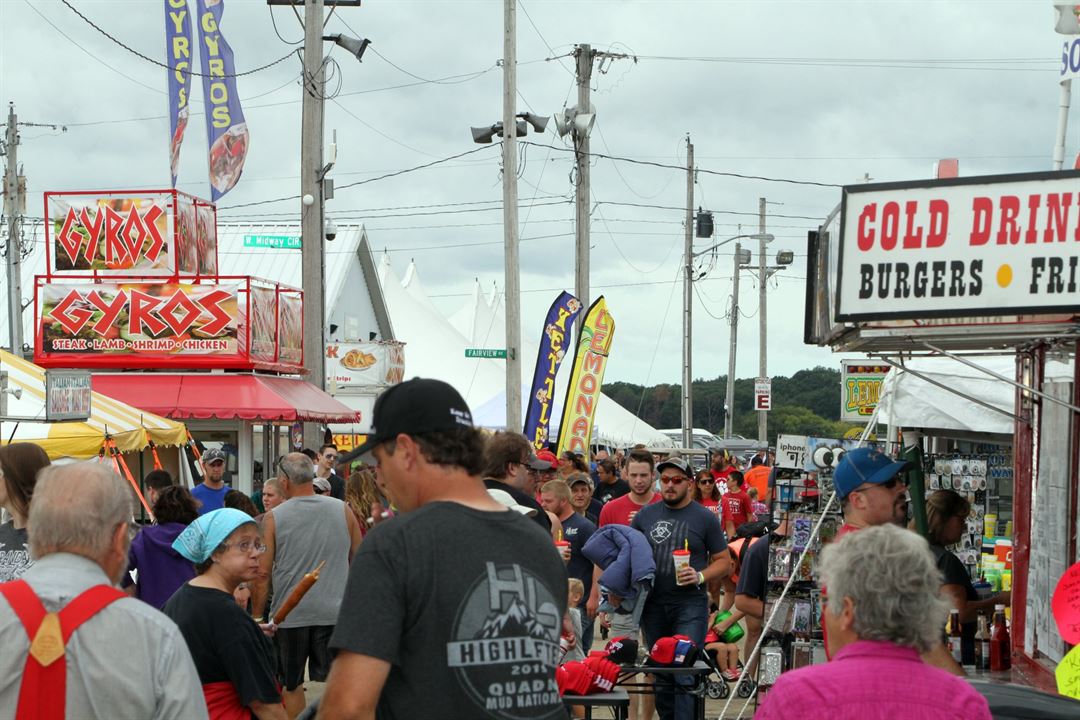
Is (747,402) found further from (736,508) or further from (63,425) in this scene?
(63,425)

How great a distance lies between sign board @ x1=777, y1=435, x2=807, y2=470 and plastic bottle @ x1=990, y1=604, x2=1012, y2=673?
1.85m

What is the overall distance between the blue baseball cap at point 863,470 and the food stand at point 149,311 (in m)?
17.6

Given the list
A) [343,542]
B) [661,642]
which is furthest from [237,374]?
[661,642]

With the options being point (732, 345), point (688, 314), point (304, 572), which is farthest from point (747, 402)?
point (304, 572)

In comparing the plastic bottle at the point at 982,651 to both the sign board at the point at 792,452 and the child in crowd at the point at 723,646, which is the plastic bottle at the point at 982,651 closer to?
the child in crowd at the point at 723,646

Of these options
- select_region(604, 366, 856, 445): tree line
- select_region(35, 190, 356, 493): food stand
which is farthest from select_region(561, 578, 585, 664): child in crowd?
select_region(604, 366, 856, 445): tree line

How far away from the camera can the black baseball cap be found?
131 inches

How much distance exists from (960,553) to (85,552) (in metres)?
7.85

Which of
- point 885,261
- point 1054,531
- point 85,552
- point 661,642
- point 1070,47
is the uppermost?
point 1070,47

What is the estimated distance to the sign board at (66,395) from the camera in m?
11.0

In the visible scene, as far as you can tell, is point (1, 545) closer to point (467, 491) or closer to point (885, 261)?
point (467, 491)

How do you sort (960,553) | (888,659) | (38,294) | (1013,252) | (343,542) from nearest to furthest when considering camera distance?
(888,659) < (1013,252) < (343,542) < (960,553) < (38,294)

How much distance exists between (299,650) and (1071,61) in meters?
5.80

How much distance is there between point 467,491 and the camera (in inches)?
132
